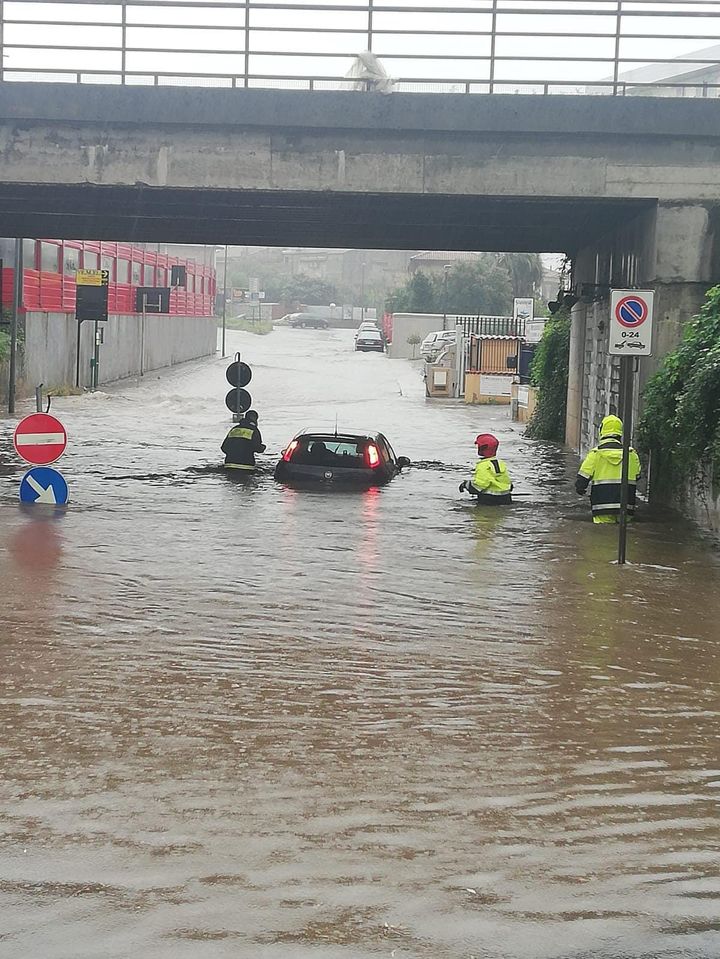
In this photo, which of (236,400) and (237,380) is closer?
(237,380)

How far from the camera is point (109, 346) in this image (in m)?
58.4

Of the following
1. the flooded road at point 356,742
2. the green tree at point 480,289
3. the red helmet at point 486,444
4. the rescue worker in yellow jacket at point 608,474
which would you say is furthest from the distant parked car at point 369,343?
the flooded road at point 356,742

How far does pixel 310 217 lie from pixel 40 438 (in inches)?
342

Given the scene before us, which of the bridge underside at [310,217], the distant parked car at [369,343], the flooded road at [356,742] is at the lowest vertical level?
the flooded road at [356,742]

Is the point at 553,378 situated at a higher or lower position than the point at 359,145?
lower

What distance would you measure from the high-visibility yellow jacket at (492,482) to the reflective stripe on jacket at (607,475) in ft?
8.27

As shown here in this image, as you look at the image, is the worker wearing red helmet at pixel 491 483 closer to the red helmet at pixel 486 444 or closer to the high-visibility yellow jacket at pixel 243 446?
the red helmet at pixel 486 444

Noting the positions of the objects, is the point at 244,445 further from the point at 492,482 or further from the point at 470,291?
the point at 470,291

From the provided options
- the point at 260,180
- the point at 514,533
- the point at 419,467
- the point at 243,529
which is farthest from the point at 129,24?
the point at 419,467

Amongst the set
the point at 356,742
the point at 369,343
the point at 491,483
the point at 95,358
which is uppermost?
the point at 369,343

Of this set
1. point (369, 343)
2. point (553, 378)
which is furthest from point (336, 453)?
point (369, 343)

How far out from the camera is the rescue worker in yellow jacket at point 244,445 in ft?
79.4

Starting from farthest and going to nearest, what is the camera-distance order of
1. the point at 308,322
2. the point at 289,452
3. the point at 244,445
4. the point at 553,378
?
the point at 308,322, the point at 553,378, the point at 244,445, the point at 289,452

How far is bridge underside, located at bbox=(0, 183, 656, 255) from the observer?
20.3 m
